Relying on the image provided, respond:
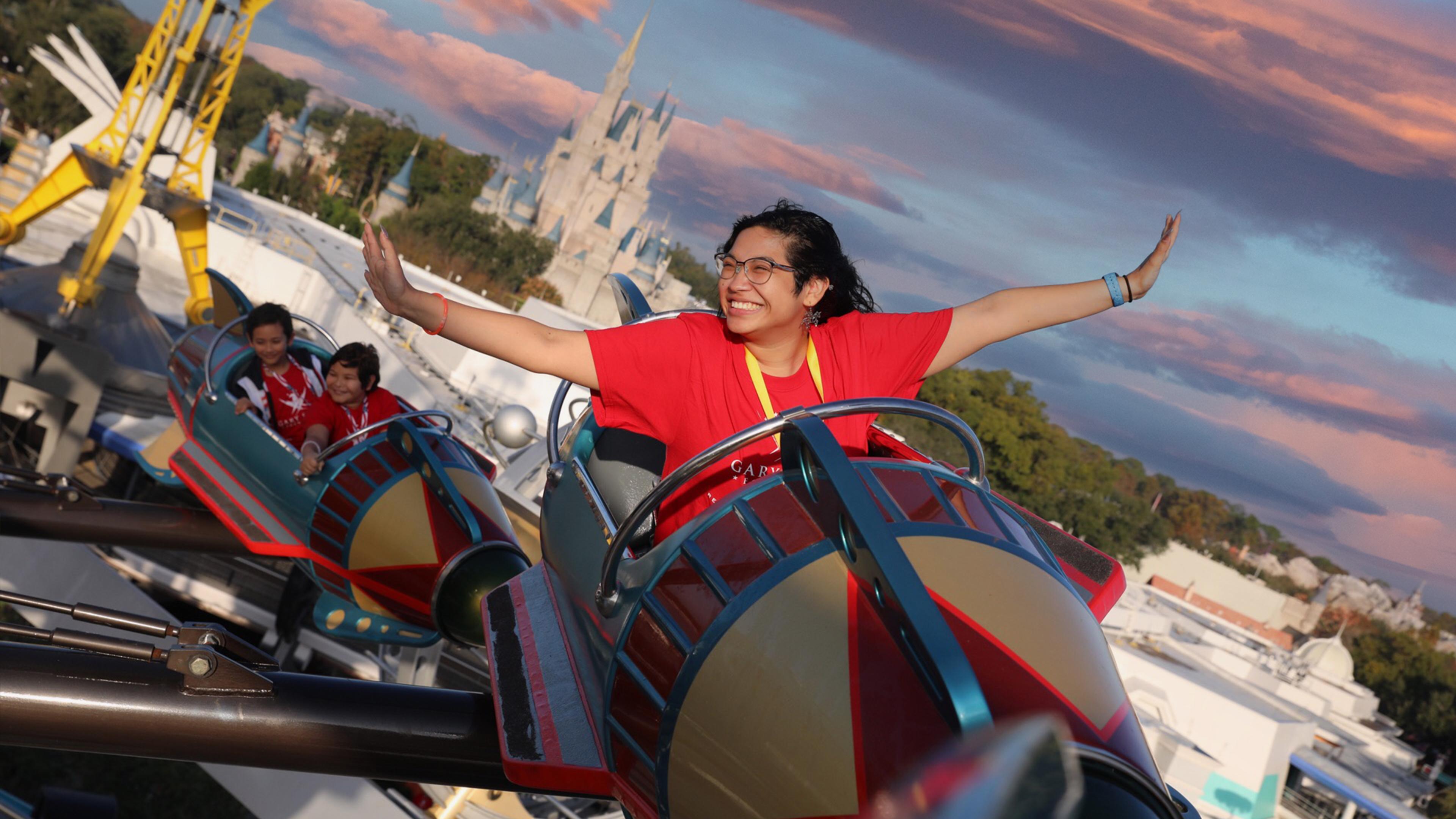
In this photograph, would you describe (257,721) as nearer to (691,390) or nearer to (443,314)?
(443,314)

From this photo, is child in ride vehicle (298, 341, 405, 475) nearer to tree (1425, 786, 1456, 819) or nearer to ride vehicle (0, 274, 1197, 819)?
ride vehicle (0, 274, 1197, 819)

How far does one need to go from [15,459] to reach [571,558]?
12764 millimetres

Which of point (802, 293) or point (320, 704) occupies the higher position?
point (802, 293)

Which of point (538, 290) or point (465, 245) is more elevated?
point (465, 245)

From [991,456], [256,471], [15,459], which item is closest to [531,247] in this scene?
[991,456]

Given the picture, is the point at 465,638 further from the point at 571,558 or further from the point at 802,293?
the point at 802,293

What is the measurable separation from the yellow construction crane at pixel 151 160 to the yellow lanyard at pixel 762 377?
63.7ft

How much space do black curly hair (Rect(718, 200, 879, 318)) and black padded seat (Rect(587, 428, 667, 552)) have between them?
65 cm

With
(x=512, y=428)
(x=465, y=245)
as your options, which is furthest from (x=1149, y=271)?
(x=465, y=245)

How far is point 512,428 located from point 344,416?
4.56 meters

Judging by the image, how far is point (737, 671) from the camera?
5.31 ft

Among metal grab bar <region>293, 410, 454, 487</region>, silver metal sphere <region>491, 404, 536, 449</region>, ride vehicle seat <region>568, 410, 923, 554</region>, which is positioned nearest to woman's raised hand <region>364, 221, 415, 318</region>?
ride vehicle seat <region>568, 410, 923, 554</region>

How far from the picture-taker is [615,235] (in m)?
93.5

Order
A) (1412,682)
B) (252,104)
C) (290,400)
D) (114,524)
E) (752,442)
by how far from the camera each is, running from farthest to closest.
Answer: (252,104) → (1412,682) → (290,400) → (114,524) → (752,442)
